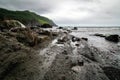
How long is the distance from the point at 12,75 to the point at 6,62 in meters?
1.70

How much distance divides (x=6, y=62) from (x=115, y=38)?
99.9ft

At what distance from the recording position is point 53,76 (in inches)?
260

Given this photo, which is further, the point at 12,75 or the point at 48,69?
the point at 48,69

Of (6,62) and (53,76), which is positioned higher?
(6,62)

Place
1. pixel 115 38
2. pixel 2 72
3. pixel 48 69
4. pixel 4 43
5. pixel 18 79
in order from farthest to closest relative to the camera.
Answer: pixel 115 38, pixel 4 43, pixel 48 69, pixel 2 72, pixel 18 79

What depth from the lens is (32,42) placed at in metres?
15.4

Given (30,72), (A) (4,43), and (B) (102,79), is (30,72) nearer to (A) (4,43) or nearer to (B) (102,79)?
(B) (102,79)

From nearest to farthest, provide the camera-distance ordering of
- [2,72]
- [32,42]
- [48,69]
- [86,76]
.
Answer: [2,72]
[86,76]
[48,69]
[32,42]

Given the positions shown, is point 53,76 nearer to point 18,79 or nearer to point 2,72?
point 18,79

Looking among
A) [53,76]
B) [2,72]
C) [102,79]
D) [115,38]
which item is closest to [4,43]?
[2,72]

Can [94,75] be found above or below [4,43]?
below

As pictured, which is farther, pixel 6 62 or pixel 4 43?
pixel 4 43

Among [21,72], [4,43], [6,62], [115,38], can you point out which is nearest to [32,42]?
[4,43]

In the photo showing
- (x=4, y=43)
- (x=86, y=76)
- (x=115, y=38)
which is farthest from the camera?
(x=115, y=38)
